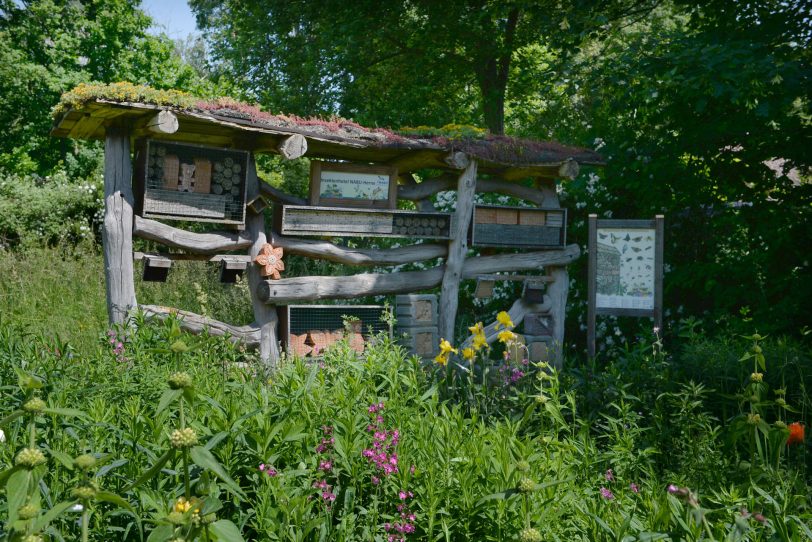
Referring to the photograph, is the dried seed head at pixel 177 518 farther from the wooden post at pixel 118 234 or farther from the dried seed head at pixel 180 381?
the wooden post at pixel 118 234

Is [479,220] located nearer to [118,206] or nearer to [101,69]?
[118,206]

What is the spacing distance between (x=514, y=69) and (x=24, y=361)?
49.3 feet

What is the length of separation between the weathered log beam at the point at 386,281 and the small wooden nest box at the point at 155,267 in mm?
986

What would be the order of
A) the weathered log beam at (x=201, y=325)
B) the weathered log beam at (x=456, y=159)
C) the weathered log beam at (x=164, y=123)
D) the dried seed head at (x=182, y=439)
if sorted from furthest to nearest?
the weathered log beam at (x=456, y=159) < the weathered log beam at (x=201, y=325) < the weathered log beam at (x=164, y=123) < the dried seed head at (x=182, y=439)

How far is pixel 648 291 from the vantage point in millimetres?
8133

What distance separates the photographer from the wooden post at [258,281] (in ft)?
25.5

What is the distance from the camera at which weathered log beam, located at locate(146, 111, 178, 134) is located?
6.82m

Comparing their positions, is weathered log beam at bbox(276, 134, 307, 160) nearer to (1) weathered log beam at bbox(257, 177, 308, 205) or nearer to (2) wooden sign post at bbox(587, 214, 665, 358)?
(1) weathered log beam at bbox(257, 177, 308, 205)

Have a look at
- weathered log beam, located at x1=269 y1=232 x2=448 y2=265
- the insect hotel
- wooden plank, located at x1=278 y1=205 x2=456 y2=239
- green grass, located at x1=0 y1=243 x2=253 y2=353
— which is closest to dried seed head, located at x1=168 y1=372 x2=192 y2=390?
the insect hotel

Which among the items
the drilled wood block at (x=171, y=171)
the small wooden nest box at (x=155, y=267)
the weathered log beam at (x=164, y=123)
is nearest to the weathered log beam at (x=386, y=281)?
the small wooden nest box at (x=155, y=267)

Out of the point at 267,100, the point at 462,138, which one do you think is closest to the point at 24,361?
the point at 462,138

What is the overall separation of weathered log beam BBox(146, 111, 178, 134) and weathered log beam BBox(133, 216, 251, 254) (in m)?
0.81

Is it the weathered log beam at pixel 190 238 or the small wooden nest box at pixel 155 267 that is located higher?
the weathered log beam at pixel 190 238

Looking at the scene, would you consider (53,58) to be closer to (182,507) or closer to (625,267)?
(625,267)
